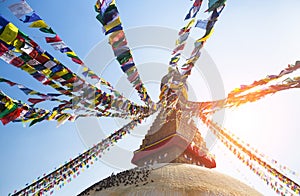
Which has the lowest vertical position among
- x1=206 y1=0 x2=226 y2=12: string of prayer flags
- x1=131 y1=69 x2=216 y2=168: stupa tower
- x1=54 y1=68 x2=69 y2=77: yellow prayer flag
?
x1=131 y1=69 x2=216 y2=168: stupa tower

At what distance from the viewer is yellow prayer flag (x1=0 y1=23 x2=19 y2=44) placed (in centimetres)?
373

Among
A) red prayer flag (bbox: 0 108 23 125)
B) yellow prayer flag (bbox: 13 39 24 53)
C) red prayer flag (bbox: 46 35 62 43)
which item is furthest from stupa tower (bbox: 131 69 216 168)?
yellow prayer flag (bbox: 13 39 24 53)

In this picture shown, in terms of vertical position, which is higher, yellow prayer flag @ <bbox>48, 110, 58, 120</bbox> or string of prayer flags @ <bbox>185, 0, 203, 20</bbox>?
string of prayer flags @ <bbox>185, 0, 203, 20</bbox>

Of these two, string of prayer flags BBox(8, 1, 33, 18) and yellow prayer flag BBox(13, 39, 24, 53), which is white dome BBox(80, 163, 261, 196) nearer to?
yellow prayer flag BBox(13, 39, 24, 53)

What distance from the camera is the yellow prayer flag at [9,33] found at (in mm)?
3734

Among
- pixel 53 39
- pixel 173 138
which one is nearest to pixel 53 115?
pixel 53 39

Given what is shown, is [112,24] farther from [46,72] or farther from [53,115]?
[53,115]

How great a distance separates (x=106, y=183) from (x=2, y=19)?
4807 millimetres

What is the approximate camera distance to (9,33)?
377 centimetres

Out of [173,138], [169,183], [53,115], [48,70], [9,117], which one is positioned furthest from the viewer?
[173,138]

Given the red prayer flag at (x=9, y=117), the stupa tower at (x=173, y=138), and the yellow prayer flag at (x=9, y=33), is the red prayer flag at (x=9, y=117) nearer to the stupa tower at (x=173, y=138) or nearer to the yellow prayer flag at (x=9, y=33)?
the yellow prayer flag at (x=9, y=33)

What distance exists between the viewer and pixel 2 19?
3.65 metres

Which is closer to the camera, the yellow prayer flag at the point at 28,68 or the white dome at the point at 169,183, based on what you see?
the yellow prayer flag at the point at 28,68

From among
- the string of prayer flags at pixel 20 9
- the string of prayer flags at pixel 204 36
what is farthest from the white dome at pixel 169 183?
the string of prayer flags at pixel 20 9
